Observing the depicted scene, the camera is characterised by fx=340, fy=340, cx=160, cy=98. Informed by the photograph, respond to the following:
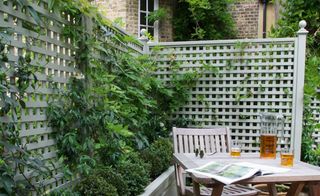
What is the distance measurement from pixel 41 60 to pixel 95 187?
92cm

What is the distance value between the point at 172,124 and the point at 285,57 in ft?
6.02

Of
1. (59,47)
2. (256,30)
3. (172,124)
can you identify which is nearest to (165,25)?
(256,30)

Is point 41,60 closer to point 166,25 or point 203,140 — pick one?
point 203,140

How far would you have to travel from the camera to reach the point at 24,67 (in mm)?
1888

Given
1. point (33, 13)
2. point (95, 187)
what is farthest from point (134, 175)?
point (33, 13)

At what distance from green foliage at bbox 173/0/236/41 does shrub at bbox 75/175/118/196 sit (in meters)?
5.90

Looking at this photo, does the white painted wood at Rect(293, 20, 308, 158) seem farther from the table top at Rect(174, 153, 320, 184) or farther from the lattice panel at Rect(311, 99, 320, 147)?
the table top at Rect(174, 153, 320, 184)

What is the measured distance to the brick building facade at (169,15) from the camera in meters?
7.77

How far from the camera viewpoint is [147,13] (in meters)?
8.21

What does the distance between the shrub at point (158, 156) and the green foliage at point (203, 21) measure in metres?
4.35

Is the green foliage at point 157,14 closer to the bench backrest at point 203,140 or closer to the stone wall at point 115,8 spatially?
the stone wall at point 115,8

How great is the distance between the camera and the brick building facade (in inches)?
306

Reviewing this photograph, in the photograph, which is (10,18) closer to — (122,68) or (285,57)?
(122,68)

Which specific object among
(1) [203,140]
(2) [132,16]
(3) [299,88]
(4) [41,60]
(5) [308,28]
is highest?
(2) [132,16]
